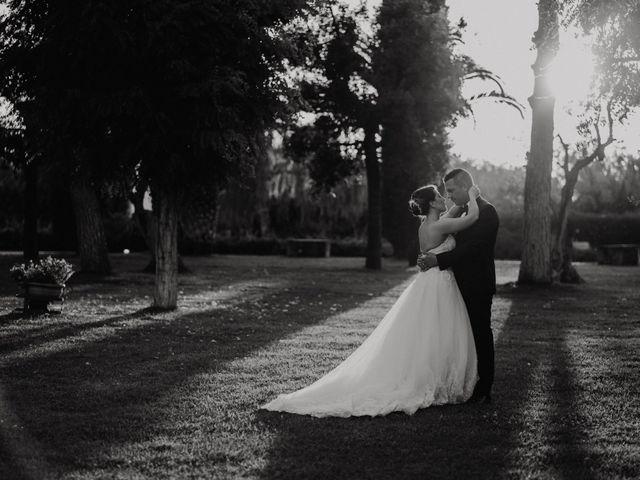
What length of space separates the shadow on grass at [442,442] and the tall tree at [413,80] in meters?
21.4

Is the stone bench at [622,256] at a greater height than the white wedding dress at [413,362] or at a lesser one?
greater

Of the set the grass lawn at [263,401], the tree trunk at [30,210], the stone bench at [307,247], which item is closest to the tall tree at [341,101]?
the tree trunk at [30,210]

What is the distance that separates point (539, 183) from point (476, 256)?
A: 14.7 metres

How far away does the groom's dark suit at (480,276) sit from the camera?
7453 mm

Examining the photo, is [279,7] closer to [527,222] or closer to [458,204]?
[458,204]

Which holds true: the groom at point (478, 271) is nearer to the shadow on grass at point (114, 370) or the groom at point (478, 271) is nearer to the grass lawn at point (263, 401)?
the grass lawn at point (263, 401)

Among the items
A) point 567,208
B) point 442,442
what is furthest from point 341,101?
point 442,442

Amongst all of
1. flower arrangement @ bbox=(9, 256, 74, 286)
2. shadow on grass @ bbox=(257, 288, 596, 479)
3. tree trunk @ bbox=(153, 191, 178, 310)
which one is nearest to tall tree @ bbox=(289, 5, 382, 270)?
tree trunk @ bbox=(153, 191, 178, 310)

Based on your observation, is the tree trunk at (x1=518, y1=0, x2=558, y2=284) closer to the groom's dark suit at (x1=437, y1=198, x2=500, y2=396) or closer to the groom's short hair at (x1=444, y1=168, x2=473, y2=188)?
the groom's short hair at (x1=444, y1=168, x2=473, y2=188)

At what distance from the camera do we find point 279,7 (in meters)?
14.4

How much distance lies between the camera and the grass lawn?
5461 millimetres

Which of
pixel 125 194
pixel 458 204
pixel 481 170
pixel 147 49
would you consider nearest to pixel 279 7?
pixel 147 49

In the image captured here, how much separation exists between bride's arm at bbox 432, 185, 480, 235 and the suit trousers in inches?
27.3

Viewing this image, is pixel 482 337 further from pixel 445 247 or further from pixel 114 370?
pixel 114 370
